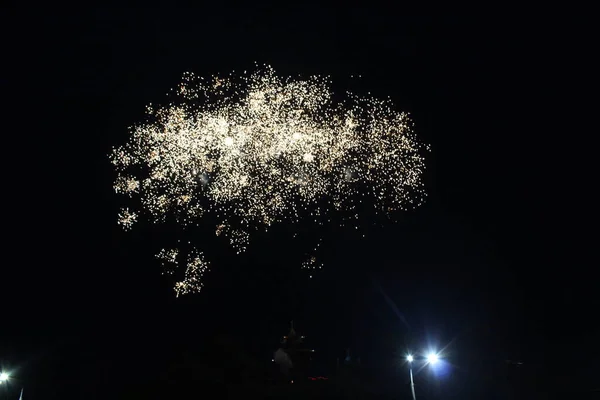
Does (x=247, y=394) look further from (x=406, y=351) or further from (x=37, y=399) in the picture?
(x=37, y=399)

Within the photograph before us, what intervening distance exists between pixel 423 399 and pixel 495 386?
6118 mm

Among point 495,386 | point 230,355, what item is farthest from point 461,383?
point 230,355

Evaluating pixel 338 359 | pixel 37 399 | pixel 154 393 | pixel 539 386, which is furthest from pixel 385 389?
pixel 37 399

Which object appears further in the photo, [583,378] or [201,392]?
[583,378]

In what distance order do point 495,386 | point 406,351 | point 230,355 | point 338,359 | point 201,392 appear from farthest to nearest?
1. point 338,359
2. point 230,355
3. point 495,386
4. point 406,351
5. point 201,392

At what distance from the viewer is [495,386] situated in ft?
130

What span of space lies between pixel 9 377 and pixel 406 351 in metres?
29.4

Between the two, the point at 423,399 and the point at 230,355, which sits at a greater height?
the point at 230,355

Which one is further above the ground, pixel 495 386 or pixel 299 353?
pixel 299 353

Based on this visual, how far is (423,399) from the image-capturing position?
124ft

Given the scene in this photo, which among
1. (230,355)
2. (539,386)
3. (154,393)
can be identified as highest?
(230,355)

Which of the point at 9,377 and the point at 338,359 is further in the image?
the point at 338,359

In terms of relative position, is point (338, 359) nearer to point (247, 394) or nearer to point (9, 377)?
point (247, 394)

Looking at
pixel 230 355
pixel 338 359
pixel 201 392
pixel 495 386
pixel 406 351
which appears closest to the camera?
pixel 201 392
